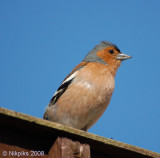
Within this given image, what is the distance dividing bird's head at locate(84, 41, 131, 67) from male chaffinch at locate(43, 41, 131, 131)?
2.53 ft

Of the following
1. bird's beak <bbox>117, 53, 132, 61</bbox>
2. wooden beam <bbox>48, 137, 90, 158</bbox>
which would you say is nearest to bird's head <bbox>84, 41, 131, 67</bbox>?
bird's beak <bbox>117, 53, 132, 61</bbox>

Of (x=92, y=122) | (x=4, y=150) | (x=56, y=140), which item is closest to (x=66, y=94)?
(x=92, y=122)

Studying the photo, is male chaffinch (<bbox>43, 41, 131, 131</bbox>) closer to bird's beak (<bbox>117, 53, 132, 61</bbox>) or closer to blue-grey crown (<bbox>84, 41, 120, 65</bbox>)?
blue-grey crown (<bbox>84, 41, 120, 65</bbox>)

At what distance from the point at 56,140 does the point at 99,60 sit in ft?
14.4

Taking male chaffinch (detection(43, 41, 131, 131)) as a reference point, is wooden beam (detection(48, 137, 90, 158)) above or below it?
below

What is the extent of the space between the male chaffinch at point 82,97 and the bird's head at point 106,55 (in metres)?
0.77

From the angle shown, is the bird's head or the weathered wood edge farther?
the bird's head

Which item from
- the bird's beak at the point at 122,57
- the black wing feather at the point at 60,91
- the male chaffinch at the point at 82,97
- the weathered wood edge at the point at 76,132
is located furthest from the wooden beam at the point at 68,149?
the bird's beak at the point at 122,57

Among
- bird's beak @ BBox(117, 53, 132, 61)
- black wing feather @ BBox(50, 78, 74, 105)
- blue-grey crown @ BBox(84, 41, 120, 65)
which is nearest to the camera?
black wing feather @ BBox(50, 78, 74, 105)

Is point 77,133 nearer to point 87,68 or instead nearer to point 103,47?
point 87,68

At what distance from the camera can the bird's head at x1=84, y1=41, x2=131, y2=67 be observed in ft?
27.6

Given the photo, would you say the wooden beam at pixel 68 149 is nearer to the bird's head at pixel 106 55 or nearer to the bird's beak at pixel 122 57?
the bird's head at pixel 106 55

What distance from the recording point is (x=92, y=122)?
6980 mm

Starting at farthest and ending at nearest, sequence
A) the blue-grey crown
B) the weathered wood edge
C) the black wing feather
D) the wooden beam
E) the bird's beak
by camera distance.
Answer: the bird's beak < the blue-grey crown < the black wing feather < the wooden beam < the weathered wood edge
